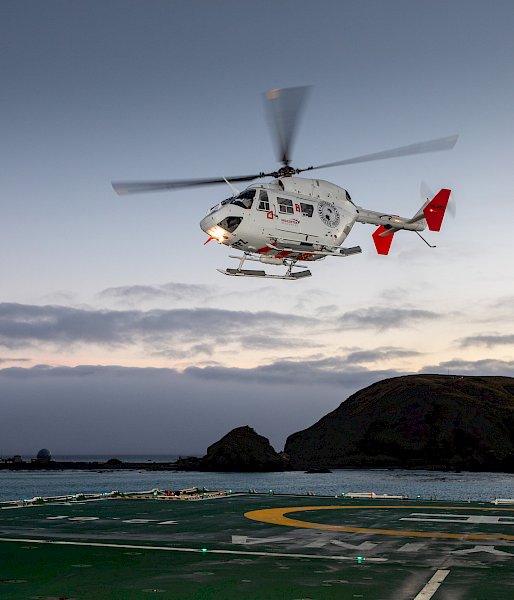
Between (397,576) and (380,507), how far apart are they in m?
20.3

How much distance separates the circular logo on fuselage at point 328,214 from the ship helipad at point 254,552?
51.8 feet

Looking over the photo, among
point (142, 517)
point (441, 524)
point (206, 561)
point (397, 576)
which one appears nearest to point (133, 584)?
point (206, 561)

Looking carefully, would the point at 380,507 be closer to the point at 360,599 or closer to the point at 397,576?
the point at 397,576

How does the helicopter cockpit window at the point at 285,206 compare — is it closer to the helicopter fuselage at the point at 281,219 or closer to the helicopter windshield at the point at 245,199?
the helicopter fuselage at the point at 281,219

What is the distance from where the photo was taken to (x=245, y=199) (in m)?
36.5

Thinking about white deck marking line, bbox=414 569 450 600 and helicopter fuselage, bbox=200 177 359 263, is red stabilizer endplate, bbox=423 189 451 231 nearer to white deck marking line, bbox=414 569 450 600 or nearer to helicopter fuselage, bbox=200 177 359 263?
helicopter fuselage, bbox=200 177 359 263

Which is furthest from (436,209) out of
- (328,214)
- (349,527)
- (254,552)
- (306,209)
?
(254,552)

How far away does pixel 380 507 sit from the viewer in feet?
123

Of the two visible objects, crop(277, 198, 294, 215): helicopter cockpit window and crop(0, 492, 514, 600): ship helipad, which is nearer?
crop(0, 492, 514, 600): ship helipad

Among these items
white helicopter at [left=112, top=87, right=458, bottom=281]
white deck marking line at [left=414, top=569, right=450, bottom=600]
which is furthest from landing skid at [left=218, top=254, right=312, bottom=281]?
white deck marking line at [left=414, top=569, right=450, bottom=600]

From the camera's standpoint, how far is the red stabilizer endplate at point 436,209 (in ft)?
143

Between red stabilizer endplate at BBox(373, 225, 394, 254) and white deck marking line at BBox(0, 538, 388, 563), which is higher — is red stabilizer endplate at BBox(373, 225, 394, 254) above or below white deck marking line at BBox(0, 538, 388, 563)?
above

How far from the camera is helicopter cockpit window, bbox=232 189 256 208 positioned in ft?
119

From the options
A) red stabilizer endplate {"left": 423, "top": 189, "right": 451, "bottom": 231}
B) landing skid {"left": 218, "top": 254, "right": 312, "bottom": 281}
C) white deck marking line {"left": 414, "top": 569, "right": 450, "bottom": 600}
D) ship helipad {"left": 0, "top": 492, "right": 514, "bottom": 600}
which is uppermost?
red stabilizer endplate {"left": 423, "top": 189, "right": 451, "bottom": 231}
